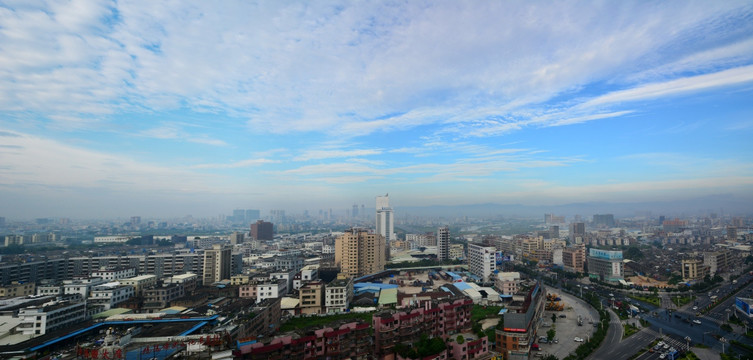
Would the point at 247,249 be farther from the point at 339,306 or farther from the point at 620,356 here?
the point at 620,356

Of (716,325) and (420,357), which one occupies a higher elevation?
(420,357)

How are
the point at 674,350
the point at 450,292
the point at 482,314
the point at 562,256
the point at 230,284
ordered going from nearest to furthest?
the point at 674,350
the point at 482,314
the point at 450,292
the point at 230,284
the point at 562,256

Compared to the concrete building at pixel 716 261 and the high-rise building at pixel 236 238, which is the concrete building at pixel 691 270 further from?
the high-rise building at pixel 236 238

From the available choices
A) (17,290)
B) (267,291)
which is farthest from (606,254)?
(17,290)

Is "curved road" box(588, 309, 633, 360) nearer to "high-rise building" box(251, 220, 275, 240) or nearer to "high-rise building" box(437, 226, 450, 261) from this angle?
"high-rise building" box(437, 226, 450, 261)

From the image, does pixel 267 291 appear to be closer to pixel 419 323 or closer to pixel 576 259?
pixel 419 323

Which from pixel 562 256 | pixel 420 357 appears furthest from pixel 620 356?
pixel 562 256

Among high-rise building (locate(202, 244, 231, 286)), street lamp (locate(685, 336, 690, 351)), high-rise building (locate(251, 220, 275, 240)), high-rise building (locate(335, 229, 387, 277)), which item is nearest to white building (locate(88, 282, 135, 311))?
high-rise building (locate(202, 244, 231, 286))
